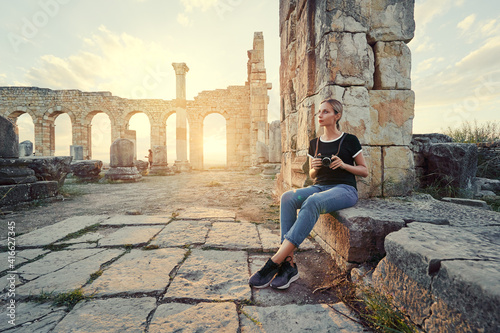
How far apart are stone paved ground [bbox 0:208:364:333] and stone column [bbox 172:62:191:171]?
11.2 meters

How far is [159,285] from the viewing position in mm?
1450

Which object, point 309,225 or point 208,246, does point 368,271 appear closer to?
point 309,225

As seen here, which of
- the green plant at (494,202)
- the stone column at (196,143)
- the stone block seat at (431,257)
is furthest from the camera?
the stone column at (196,143)

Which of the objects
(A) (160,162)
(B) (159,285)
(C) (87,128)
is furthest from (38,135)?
(B) (159,285)

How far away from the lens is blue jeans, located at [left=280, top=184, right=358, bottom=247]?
1.54m

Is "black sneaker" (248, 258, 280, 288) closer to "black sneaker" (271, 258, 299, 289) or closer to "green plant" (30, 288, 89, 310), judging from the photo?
"black sneaker" (271, 258, 299, 289)

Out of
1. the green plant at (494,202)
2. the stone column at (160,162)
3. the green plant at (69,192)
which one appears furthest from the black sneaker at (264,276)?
the stone column at (160,162)

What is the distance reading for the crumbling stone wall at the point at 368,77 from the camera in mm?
2281

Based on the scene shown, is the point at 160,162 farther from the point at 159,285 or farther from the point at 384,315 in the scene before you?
the point at 384,315

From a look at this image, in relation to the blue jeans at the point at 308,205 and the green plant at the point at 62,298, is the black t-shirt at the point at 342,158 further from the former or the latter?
the green plant at the point at 62,298

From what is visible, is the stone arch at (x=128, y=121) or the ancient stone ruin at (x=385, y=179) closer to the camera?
the ancient stone ruin at (x=385, y=179)

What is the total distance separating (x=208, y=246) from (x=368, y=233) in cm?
140

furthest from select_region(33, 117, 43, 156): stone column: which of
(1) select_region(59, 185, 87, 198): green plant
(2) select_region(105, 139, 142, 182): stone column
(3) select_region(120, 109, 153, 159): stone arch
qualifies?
(1) select_region(59, 185, 87, 198): green plant

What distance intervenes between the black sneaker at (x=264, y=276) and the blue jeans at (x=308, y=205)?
22 centimetres
